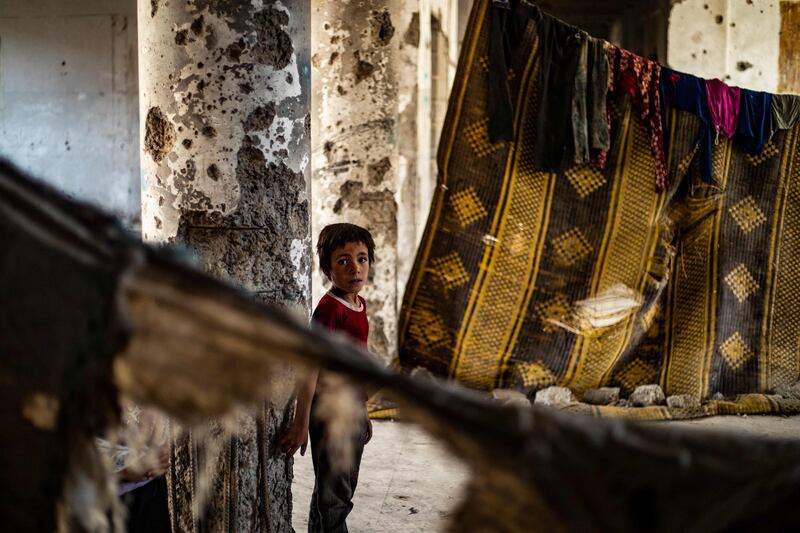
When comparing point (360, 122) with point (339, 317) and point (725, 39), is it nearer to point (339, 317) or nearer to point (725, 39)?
point (339, 317)

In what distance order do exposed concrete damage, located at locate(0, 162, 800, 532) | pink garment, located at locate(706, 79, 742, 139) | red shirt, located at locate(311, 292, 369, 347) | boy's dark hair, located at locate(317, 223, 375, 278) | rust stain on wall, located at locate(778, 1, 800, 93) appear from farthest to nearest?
rust stain on wall, located at locate(778, 1, 800, 93) → pink garment, located at locate(706, 79, 742, 139) → boy's dark hair, located at locate(317, 223, 375, 278) → red shirt, located at locate(311, 292, 369, 347) → exposed concrete damage, located at locate(0, 162, 800, 532)

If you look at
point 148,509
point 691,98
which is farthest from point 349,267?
point 691,98

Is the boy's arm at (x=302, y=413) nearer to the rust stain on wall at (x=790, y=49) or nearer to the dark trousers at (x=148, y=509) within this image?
the dark trousers at (x=148, y=509)

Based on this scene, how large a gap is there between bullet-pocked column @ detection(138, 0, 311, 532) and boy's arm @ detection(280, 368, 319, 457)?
69 millimetres

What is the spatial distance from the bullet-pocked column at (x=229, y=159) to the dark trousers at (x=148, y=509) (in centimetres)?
20

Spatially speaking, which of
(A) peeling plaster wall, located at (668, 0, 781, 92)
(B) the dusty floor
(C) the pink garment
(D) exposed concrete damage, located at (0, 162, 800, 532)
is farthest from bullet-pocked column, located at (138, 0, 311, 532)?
(A) peeling plaster wall, located at (668, 0, 781, 92)

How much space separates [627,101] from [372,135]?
5.44ft

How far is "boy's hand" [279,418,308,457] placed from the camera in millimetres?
2617

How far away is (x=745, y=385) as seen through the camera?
5.48 metres

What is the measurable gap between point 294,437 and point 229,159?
0.91 meters

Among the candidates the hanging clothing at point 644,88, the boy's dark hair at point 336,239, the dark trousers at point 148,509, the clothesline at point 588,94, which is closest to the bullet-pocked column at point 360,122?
the clothesline at point 588,94

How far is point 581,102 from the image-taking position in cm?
466

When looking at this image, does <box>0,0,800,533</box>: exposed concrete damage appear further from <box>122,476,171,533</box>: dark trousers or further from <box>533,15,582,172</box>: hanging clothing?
<box>533,15,582,172</box>: hanging clothing

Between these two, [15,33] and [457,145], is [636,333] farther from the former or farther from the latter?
[15,33]
